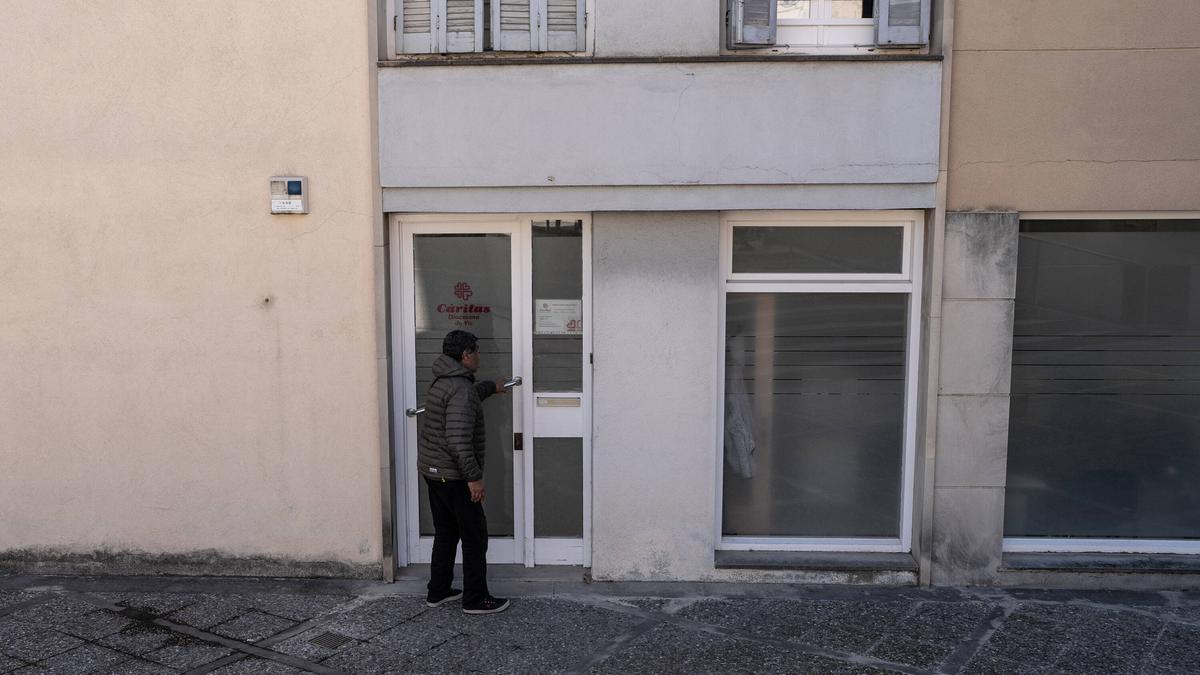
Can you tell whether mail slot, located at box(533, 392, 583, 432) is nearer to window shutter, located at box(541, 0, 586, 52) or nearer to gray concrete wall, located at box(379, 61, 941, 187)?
gray concrete wall, located at box(379, 61, 941, 187)

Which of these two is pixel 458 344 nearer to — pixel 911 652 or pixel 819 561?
pixel 819 561

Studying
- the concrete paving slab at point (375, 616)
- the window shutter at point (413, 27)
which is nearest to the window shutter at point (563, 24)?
the window shutter at point (413, 27)

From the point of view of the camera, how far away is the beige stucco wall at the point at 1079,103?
20.1ft

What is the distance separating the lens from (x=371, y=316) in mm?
6465

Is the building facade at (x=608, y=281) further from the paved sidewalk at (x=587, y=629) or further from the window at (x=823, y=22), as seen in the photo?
the paved sidewalk at (x=587, y=629)

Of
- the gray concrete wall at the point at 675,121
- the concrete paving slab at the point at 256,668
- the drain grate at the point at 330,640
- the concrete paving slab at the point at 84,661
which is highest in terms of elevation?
the gray concrete wall at the point at 675,121

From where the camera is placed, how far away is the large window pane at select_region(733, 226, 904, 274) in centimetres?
655

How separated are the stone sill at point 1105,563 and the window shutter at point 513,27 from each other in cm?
492

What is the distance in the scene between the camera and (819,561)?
21.7ft

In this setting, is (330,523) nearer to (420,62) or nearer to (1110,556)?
(420,62)

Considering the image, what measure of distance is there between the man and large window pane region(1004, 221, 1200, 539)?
3.80m

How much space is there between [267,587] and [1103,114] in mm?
6519

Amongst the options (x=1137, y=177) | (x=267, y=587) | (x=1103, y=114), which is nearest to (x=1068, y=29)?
(x=1103, y=114)

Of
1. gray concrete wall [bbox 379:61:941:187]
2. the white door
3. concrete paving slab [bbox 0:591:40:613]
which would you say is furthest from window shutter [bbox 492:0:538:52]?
concrete paving slab [bbox 0:591:40:613]
